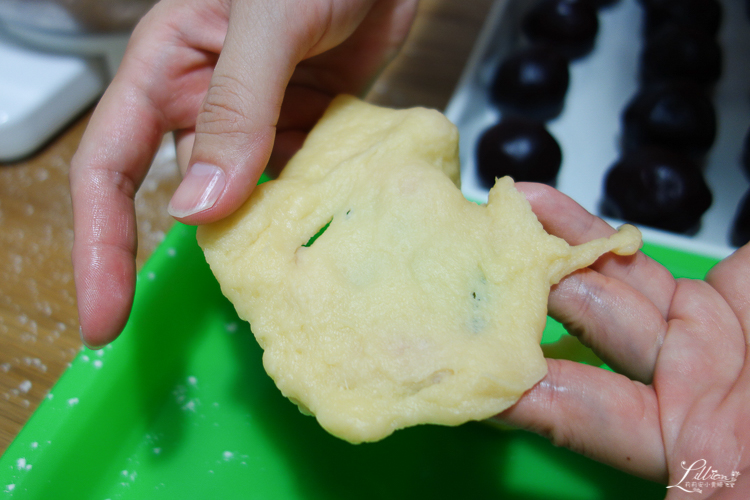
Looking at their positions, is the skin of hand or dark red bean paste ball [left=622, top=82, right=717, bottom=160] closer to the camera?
the skin of hand

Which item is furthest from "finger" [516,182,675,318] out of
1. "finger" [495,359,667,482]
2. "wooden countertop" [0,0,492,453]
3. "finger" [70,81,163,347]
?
"wooden countertop" [0,0,492,453]

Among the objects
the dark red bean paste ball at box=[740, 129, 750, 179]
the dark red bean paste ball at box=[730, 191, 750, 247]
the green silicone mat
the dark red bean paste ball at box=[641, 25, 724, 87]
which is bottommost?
the green silicone mat

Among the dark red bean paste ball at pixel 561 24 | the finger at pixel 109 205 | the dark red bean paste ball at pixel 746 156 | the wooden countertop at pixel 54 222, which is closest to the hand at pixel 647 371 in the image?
the finger at pixel 109 205

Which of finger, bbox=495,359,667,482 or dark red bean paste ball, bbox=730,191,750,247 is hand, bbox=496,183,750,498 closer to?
finger, bbox=495,359,667,482

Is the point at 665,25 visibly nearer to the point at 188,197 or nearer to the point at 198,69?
the point at 198,69

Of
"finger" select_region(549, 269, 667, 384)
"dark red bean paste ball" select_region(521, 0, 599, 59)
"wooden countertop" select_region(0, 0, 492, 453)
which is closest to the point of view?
"finger" select_region(549, 269, 667, 384)

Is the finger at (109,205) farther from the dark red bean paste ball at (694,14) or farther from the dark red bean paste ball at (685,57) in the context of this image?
the dark red bean paste ball at (694,14)

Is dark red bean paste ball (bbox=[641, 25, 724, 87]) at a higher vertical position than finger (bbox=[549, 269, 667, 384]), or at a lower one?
higher
